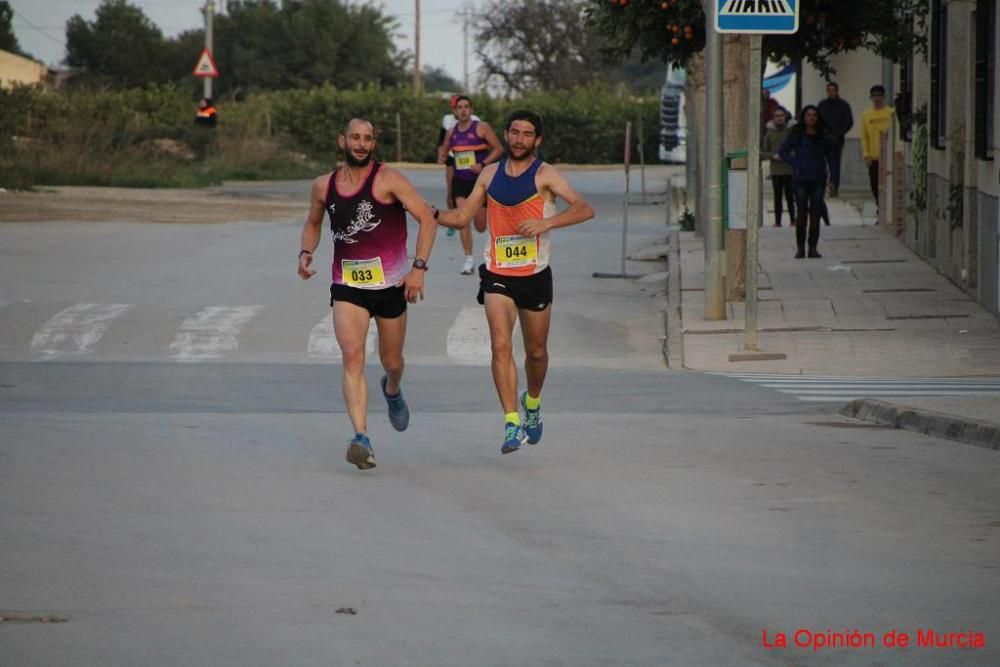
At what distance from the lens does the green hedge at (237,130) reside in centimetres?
4431

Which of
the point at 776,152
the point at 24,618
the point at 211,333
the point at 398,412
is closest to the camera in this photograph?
the point at 24,618

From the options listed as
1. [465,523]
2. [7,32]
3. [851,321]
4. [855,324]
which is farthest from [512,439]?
[7,32]

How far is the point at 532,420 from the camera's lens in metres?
10.9

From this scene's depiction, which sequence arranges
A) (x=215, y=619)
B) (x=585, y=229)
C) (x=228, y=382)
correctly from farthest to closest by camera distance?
(x=585, y=229)
(x=228, y=382)
(x=215, y=619)

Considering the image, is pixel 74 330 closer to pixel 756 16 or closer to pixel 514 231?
pixel 756 16

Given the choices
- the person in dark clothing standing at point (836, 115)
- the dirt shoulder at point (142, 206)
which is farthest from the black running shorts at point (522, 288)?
the dirt shoulder at point (142, 206)

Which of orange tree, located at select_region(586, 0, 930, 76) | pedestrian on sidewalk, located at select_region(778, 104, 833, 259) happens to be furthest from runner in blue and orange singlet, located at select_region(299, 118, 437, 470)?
pedestrian on sidewalk, located at select_region(778, 104, 833, 259)

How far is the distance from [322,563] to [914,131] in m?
18.9

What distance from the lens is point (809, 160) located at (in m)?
23.4

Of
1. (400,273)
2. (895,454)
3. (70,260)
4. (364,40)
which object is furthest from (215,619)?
(364,40)

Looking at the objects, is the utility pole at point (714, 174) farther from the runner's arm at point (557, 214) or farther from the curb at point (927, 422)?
the runner's arm at point (557, 214)

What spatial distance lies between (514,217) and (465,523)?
250 cm

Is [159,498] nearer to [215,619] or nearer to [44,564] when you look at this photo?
[44,564]

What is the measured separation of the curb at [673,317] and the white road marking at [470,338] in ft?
4.61
